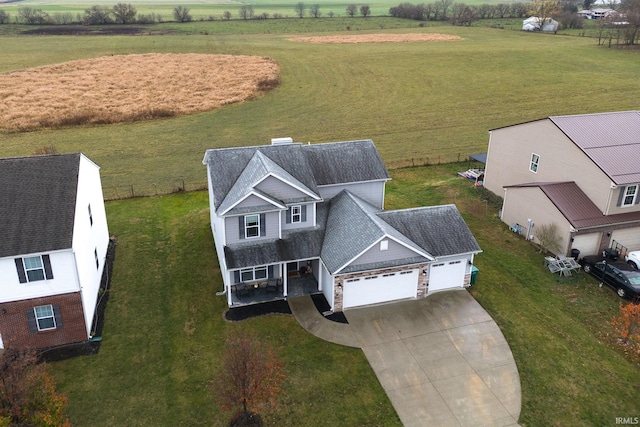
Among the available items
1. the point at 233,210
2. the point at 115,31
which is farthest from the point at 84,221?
the point at 115,31

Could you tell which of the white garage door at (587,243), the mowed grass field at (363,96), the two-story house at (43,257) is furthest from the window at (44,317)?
the white garage door at (587,243)

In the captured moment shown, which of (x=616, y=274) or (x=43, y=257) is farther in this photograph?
(x=616, y=274)

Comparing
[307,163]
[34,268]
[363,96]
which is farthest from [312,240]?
[363,96]

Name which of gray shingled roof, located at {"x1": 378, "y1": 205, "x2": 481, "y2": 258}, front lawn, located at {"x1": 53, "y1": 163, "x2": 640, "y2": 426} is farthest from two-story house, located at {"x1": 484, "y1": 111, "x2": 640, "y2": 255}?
gray shingled roof, located at {"x1": 378, "y1": 205, "x2": 481, "y2": 258}

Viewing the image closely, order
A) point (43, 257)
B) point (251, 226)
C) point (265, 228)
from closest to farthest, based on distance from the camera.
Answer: point (43, 257)
point (251, 226)
point (265, 228)

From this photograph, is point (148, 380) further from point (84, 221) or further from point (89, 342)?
point (84, 221)

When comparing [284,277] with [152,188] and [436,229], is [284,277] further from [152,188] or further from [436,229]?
[152,188]

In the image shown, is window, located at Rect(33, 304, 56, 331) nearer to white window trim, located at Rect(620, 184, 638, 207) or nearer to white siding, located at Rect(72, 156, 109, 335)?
white siding, located at Rect(72, 156, 109, 335)

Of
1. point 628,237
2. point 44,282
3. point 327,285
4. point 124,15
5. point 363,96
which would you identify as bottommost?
point 327,285
